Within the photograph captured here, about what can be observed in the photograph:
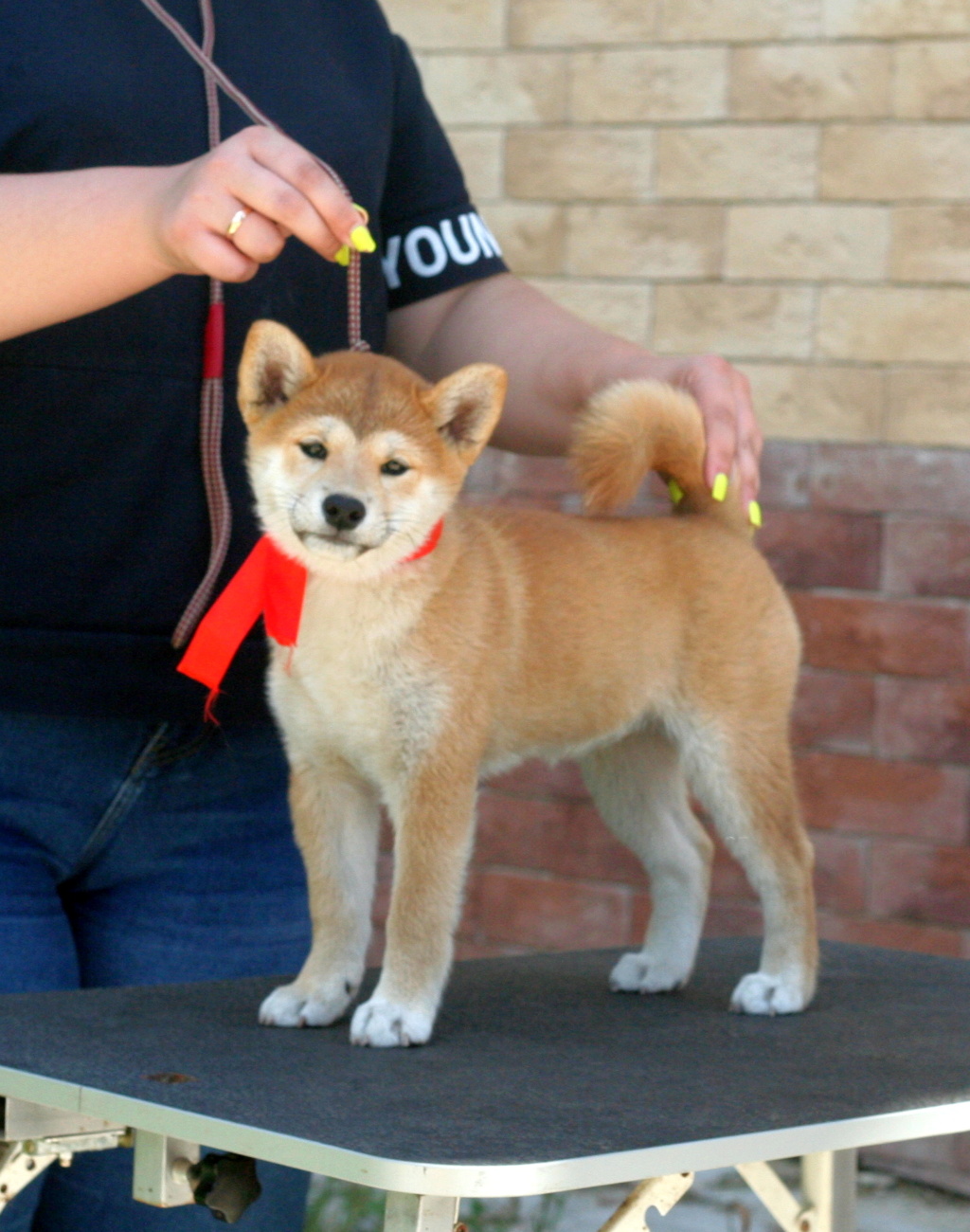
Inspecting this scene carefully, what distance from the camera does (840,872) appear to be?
145 inches

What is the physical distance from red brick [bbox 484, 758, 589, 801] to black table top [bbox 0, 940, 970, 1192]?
160 centimetres

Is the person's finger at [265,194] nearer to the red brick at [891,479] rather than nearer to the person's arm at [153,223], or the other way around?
the person's arm at [153,223]

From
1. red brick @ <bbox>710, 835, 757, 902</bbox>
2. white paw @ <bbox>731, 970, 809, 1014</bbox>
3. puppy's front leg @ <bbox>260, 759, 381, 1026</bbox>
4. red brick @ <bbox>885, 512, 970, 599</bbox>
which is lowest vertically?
red brick @ <bbox>710, 835, 757, 902</bbox>

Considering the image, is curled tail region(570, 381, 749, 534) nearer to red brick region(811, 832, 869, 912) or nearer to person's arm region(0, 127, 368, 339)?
person's arm region(0, 127, 368, 339)

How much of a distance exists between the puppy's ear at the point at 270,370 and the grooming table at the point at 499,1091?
0.72 m

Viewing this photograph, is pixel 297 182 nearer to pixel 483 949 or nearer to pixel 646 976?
pixel 646 976

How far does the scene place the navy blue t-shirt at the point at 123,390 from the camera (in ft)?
6.48

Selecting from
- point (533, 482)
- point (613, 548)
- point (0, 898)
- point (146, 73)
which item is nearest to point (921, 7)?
point (533, 482)

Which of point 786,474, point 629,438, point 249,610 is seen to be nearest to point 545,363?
point 629,438

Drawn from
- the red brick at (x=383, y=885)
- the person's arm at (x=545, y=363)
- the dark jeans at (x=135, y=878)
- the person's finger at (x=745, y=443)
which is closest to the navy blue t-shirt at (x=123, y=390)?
the dark jeans at (x=135, y=878)

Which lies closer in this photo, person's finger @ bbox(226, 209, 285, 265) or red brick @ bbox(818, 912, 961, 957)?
person's finger @ bbox(226, 209, 285, 265)

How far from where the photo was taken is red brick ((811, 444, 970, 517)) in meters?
3.60

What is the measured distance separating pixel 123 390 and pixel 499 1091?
0.96 meters

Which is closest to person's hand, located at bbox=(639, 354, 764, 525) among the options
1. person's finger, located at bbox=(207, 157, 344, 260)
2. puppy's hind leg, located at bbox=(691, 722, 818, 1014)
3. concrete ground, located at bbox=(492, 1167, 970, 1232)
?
puppy's hind leg, located at bbox=(691, 722, 818, 1014)
